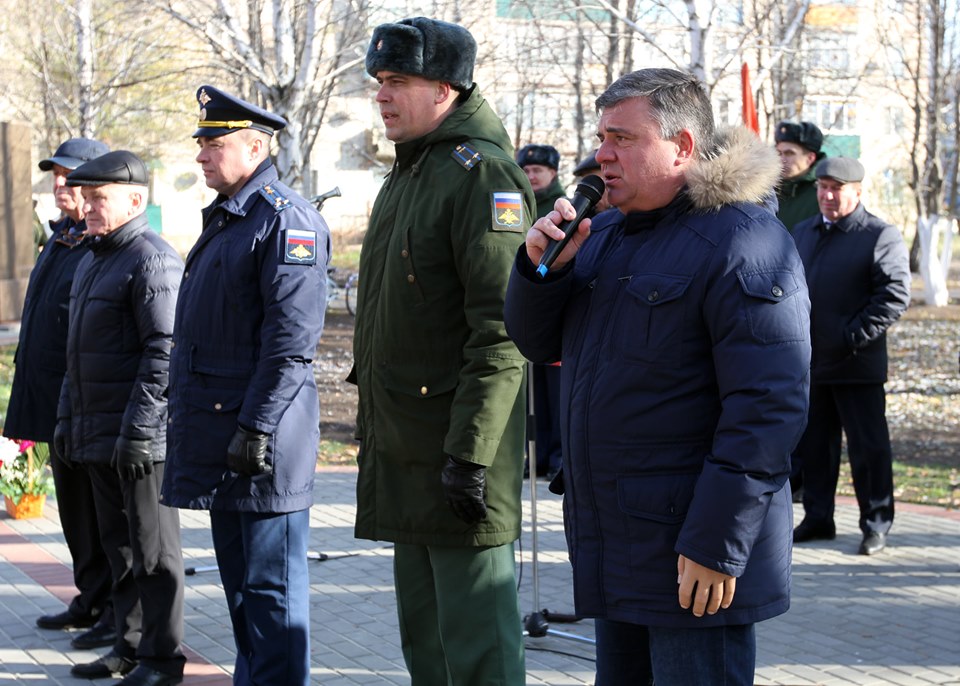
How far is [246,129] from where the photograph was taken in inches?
177

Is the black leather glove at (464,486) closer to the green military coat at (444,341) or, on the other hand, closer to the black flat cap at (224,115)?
the green military coat at (444,341)

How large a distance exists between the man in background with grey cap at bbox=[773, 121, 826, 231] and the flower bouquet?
5058 millimetres

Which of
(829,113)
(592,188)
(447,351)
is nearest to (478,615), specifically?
(447,351)

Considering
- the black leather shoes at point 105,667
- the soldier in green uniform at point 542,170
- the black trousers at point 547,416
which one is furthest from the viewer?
the black trousers at point 547,416

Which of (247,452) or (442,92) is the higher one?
(442,92)

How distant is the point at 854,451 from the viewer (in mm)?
7227

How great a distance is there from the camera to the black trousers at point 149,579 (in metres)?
4.89

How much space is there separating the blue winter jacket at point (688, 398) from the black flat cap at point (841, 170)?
168 inches

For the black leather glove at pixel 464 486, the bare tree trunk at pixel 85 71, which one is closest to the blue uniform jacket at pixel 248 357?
the black leather glove at pixel 464 486

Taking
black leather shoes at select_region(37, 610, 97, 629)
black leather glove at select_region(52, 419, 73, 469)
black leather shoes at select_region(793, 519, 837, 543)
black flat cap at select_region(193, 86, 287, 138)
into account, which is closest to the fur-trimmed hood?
black flat cap at select_region(193, 86, 287, 138)

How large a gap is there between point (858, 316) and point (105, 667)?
4535 millimetres

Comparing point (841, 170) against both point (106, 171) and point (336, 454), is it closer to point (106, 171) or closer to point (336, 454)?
point (106, 171)

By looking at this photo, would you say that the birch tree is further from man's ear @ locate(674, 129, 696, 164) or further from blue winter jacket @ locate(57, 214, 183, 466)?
man's ear @ locate(674, 129, 696, 164)

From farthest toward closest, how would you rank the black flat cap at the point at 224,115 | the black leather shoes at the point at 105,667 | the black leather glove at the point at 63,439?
the black leather glove at the point at 63,439 → the black leather shoes at the point at 105,667 → the black flat cap at the point at 224,115
